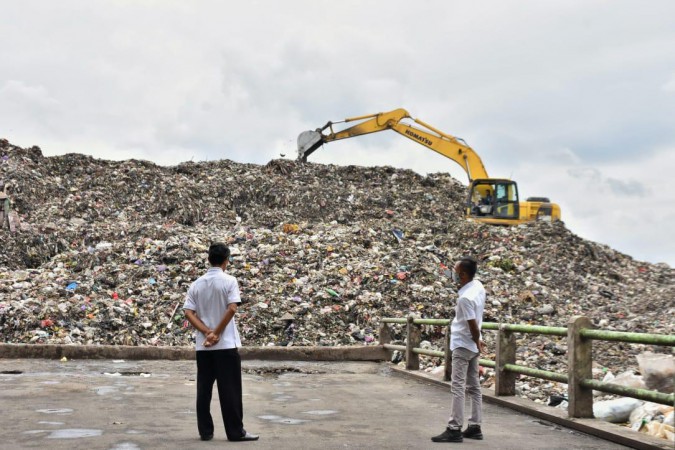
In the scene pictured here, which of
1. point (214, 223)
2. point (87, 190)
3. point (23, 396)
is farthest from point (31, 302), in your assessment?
point (87, 190)

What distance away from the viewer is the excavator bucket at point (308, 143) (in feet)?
111

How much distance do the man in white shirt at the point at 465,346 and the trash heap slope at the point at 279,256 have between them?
27.5ft

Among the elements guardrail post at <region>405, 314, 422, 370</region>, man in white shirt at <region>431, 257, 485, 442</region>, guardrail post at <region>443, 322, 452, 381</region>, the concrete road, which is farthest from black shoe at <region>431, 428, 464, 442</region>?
guardrail post at <region>405, 314, 422, 370</region>

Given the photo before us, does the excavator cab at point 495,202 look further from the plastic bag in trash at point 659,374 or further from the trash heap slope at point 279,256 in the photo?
the plastic bag in trash at point 659,374

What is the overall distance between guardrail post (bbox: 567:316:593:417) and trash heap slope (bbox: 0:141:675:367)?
7306 millimetres

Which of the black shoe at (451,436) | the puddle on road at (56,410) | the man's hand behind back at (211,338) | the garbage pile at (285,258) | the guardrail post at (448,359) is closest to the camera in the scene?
the man's hand behind back at (211,338)

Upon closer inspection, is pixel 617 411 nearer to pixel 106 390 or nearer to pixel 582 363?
pixel 582 363

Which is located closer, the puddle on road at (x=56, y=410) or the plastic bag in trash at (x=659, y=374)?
the puddle on road at (x=56, y=410)

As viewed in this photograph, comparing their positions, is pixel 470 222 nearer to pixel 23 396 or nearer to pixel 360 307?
pixel 360 307

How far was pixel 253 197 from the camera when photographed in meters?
30.5

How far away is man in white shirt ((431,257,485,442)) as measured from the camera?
6141 mm

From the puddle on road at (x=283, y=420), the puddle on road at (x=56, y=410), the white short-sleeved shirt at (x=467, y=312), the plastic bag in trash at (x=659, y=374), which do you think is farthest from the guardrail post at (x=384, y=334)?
the white short-sleeved shirt at (x=467, y=312)

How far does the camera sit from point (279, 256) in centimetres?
2155

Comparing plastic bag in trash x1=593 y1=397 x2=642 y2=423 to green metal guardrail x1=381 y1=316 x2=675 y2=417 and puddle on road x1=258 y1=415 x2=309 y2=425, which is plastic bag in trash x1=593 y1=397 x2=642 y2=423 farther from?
puddle on road x1=258 y1=415 x2=309 y2=425
